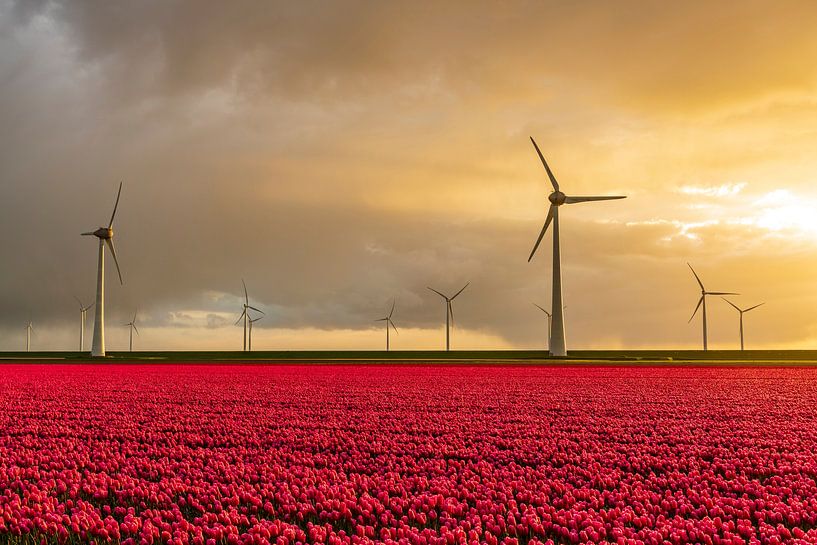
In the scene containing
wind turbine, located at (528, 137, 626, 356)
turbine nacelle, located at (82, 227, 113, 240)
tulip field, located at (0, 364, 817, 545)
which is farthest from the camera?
turbine nacelle, located at (82, 227, 113, 240)

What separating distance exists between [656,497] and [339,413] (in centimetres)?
1578

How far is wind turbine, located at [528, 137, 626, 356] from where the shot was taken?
8681 cm

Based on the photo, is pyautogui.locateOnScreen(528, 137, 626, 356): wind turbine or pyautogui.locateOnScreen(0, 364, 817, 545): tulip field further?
pyautogui.locateOnScreen(528, 137, 626, 356): wind turbine

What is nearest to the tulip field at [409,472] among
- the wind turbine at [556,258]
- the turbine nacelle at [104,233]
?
the wind turbine at [556,258]

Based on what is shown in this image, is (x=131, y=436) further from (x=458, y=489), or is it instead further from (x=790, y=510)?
(x=790, y=510)

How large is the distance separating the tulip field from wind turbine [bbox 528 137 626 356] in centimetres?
5599

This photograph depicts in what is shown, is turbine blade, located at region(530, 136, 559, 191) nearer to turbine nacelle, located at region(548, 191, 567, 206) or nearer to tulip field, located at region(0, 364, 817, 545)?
turbine nacelle, located at region(548, 191, 567, 206)

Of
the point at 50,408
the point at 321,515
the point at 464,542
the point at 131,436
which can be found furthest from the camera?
the point at 50,408

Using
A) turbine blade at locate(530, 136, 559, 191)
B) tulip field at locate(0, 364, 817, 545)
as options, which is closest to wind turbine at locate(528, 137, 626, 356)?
turbine blade at locate(530, 136, 559, 191)

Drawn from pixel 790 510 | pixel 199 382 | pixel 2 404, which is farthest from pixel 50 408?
pixel 790 510

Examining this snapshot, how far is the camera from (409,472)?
14.9 m

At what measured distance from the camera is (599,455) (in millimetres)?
16688

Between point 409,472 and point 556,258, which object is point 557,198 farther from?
point 409,472

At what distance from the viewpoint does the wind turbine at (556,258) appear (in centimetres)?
8681
